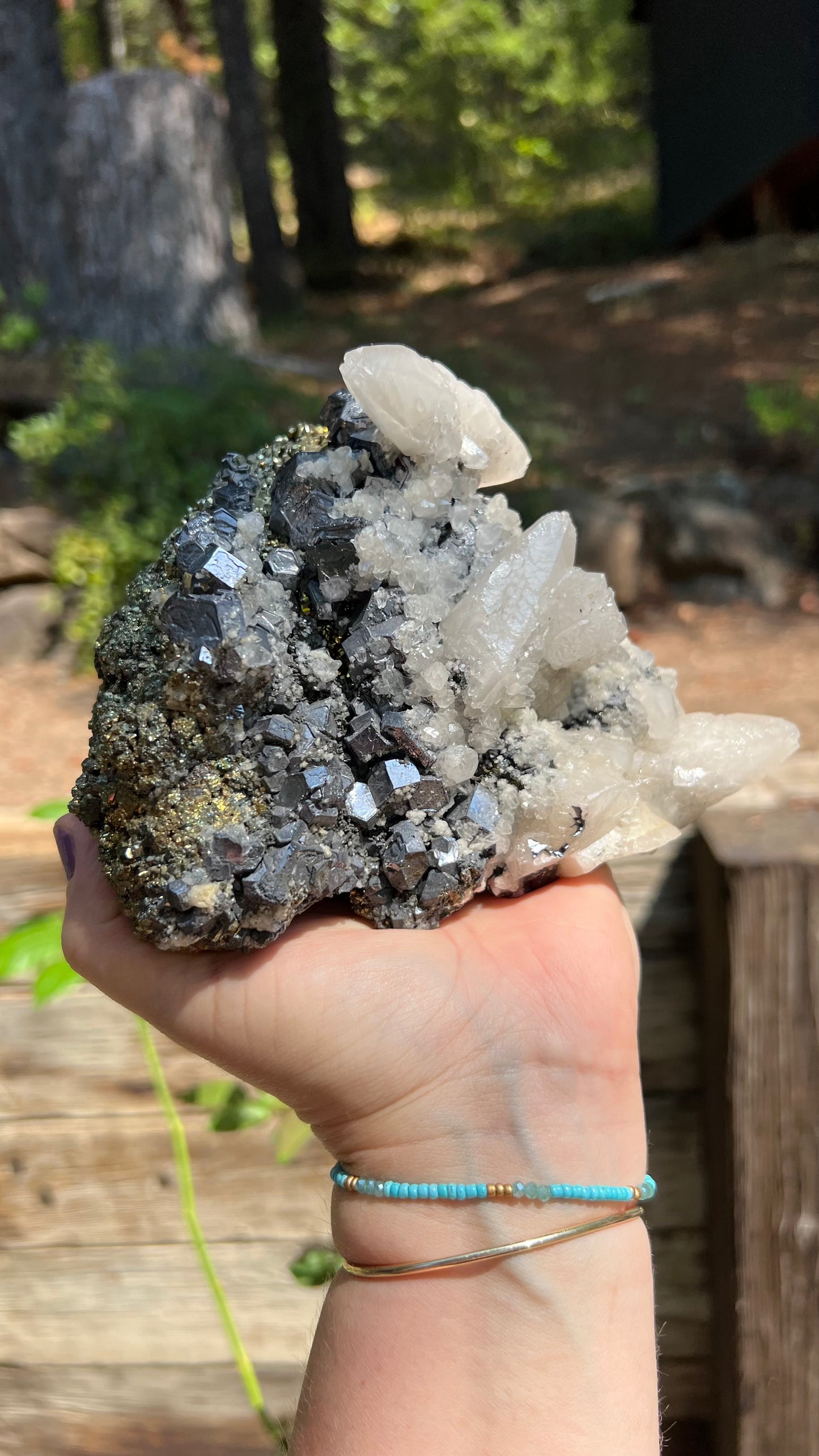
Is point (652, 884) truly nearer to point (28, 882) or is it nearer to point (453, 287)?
point (28, 882)

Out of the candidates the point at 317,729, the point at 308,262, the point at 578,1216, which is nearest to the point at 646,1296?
the point at 578,1216

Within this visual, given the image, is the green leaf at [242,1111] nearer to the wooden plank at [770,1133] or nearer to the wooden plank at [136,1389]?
the wooden plank at [136,1389]

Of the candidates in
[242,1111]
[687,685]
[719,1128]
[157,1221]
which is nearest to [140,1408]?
Result: [157,1221]

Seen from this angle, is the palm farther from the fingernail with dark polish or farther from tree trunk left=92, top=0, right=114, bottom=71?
tree trunk left=92, top=0, right=114, bottom=71

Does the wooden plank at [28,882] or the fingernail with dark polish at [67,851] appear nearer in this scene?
the fingernail with dark polish at [67,851]

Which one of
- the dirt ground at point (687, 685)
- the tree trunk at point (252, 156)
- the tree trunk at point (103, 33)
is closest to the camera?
the dirt ground at point (687, 685)

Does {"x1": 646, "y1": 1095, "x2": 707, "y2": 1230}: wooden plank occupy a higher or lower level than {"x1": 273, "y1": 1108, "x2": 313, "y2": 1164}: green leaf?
lower

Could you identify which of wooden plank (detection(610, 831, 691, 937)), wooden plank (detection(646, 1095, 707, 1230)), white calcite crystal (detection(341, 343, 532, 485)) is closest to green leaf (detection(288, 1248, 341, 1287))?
wooden plank (detection(646, 1095, 707, 1230))

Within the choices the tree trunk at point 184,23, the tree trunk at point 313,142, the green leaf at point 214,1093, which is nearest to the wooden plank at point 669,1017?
the green leaf at point 214,1093
